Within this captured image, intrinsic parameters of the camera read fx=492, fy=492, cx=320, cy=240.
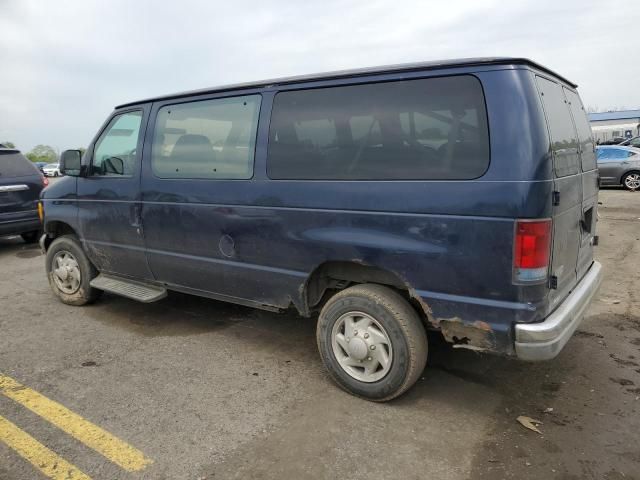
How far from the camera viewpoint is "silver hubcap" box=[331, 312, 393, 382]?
3.16 m

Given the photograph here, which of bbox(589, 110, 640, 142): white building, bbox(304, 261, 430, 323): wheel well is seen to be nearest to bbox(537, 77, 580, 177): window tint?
bbox(304, 261, 430, 323): wheel well

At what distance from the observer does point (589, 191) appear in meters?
3.52

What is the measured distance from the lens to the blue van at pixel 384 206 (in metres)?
2.66

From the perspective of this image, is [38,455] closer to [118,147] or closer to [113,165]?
[113,165]

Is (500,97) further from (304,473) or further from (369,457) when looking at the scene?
(304,473)

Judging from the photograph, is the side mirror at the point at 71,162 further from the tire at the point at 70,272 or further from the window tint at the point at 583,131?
the window tint at the point at 583,131

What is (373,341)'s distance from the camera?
3.18 metres

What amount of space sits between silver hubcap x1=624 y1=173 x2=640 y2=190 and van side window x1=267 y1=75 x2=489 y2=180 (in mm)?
15211

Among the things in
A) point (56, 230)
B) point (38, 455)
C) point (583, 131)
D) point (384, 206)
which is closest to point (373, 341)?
point (384, 206)

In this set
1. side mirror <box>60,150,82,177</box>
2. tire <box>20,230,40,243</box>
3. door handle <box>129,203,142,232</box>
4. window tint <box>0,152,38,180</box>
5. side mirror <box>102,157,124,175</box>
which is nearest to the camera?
door handle <box>129,203,142,232</box>

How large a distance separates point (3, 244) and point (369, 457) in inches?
358

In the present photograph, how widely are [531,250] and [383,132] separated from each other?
111 cm

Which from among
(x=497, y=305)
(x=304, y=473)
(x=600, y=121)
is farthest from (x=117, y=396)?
(x=600, y=121)

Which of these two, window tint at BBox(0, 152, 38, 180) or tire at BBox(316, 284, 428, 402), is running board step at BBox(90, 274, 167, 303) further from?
window tint at BBox(0, 152, 38, 180)
